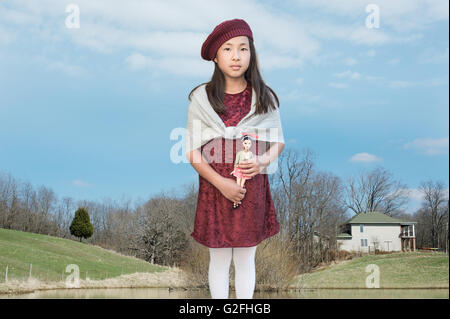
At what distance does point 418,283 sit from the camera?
13.8 metres

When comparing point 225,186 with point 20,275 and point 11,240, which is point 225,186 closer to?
point 20,275

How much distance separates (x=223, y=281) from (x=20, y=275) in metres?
9.28

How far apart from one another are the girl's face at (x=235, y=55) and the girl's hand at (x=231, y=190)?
654mm

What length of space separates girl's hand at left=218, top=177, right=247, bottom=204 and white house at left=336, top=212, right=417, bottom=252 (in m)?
21.5

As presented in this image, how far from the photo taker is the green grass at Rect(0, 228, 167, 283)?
1136 centimetres

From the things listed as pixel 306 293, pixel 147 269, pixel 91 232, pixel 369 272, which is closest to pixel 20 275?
pixel 147 269

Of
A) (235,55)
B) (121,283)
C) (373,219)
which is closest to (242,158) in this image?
(235,55)

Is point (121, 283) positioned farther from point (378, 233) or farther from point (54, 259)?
point (378, 233)

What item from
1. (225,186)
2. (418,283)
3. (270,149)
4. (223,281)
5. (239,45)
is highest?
(239,45)

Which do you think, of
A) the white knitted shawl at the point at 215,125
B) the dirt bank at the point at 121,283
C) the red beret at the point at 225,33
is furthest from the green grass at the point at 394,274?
the red beret at the point at 225,33

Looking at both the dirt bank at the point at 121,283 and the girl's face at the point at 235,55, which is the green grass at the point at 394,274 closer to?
the dirt bank at the point at 121,283

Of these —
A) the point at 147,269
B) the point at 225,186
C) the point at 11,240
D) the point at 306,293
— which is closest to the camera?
the point at 225,186

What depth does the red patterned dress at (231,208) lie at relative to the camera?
2.39m

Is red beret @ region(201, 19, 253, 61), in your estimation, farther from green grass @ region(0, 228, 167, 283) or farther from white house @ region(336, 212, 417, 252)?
white house @ region(336, 212, 417, 252)
